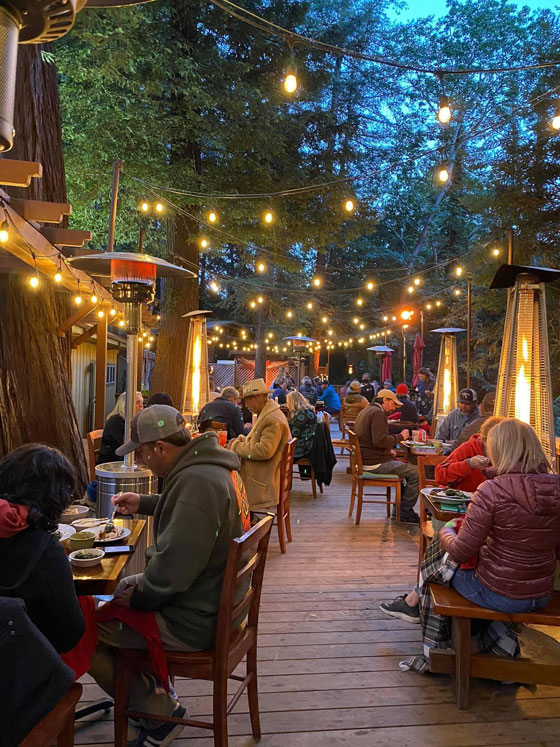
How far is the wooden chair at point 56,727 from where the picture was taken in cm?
161

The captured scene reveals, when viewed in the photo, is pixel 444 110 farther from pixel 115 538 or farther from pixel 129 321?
pixel 115 538

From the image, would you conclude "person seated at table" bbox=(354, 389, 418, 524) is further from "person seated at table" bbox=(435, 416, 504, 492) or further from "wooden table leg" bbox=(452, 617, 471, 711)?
"wooden table leg" bbox=(452, 617, 471, 711)

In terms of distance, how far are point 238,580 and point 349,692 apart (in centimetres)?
127

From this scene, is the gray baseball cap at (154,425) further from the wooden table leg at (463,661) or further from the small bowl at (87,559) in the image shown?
the wooden table leg at (463,661)

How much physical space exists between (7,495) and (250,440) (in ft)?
11.8

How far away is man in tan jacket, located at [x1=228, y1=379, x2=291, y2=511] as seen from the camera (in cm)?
526

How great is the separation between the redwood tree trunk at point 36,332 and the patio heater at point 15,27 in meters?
4.45

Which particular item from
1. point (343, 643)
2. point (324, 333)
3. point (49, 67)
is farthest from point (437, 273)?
point (343, 643)

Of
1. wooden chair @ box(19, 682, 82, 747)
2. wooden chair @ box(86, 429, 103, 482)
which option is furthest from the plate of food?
wooden chair @ box(86, 429, 103, 482)

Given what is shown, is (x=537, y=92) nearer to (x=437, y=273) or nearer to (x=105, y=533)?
(x=105, y=533)

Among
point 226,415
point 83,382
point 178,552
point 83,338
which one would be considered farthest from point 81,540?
point 83,382

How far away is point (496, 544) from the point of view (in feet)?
9.26

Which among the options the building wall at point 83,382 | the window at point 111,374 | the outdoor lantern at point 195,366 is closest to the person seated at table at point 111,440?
the outdoor lantern at point 195,366

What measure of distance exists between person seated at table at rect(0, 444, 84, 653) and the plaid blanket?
6.55 feet
